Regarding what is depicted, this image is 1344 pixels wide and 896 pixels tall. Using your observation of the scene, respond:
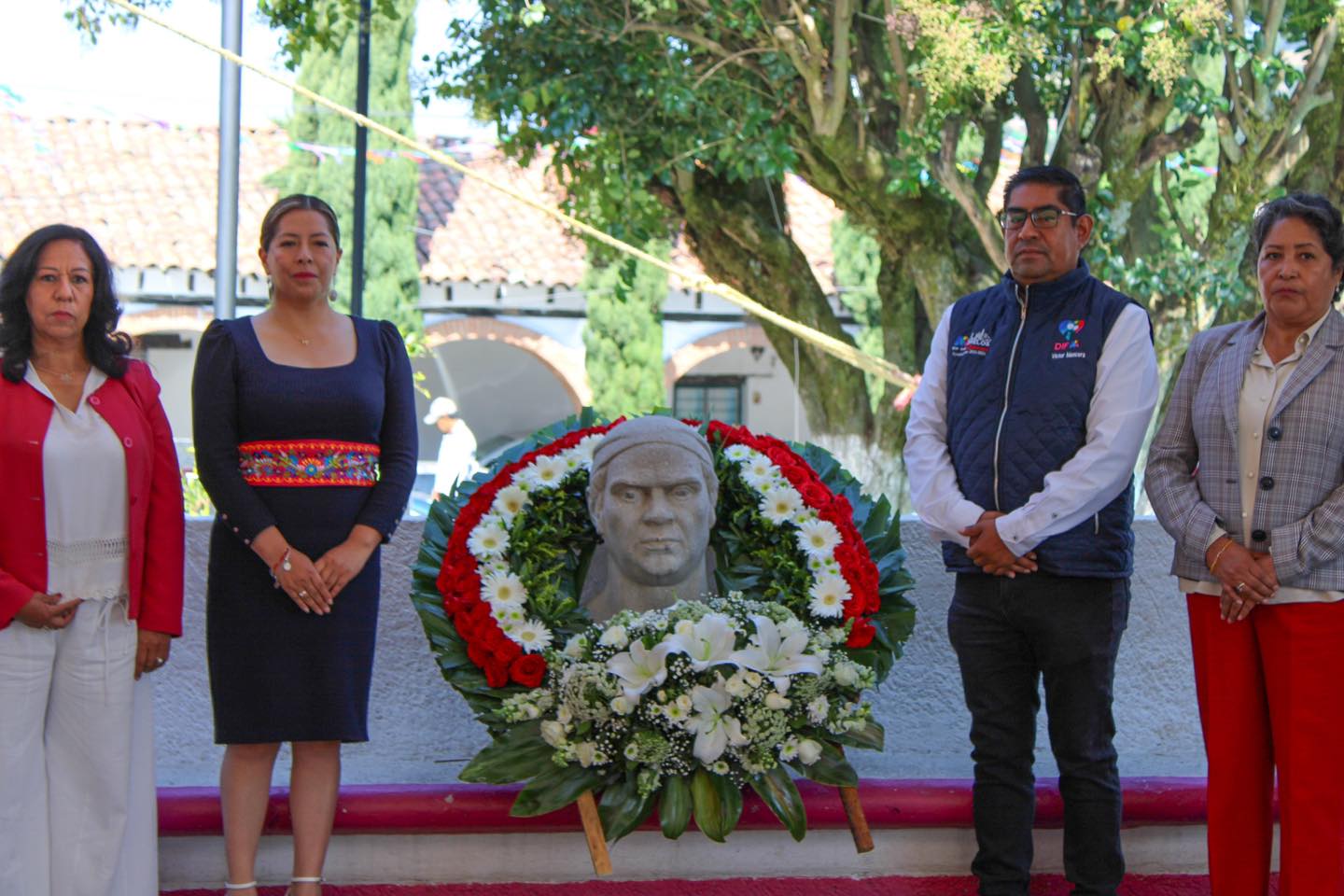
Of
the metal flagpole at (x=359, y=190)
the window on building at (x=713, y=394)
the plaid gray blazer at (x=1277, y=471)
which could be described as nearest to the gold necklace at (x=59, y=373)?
the plaid gray blazer at (x=1277, y=471)

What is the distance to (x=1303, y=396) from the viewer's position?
2928 mm

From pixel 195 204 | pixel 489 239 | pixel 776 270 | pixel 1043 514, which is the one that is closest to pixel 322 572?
pixel 1043 514

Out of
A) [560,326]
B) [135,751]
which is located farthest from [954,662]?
[560,326]

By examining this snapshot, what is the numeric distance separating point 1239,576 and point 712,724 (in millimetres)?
1127

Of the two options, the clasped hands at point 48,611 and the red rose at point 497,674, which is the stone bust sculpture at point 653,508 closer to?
the red rose at point 497,674

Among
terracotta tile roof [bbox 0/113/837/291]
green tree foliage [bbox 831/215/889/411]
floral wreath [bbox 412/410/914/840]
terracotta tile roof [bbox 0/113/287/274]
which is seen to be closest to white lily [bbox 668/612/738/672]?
floral wreath [bbox 412/410/914/840]

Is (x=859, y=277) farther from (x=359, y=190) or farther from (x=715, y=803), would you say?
(x=715, y=803)

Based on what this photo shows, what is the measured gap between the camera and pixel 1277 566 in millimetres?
2859

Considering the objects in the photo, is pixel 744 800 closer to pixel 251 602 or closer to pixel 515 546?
pixel 515 546

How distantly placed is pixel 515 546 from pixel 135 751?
103 centimetres

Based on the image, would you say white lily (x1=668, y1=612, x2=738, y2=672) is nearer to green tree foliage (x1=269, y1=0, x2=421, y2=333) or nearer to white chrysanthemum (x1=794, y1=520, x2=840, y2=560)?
white chrysanthemum (x1=794, y1=520, x2=840, y2=560)

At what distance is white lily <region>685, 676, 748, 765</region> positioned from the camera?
3.12 metres

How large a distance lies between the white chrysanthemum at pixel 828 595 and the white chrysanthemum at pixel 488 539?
2.55 feet

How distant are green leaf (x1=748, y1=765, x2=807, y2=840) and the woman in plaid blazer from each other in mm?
857
